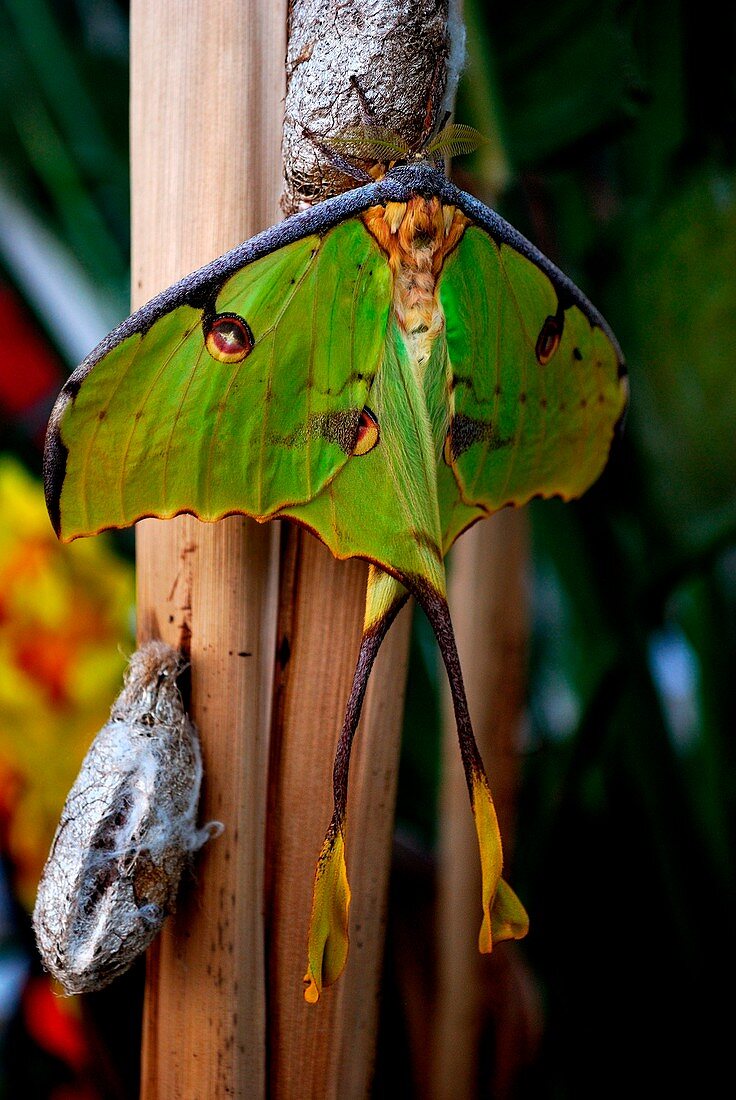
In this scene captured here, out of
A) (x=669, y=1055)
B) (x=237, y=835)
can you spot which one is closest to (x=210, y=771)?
(x=237, y=835)

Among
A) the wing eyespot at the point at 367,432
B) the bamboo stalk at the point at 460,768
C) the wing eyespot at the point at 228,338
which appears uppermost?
the wing eyespot at the point at 228,338

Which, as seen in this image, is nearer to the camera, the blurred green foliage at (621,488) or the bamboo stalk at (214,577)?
the bamboo stalk at (214,577)

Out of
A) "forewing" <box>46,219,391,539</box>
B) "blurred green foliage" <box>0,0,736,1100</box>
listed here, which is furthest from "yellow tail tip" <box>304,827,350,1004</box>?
"blurred green foliage" <box>0,0,736,1100</box>

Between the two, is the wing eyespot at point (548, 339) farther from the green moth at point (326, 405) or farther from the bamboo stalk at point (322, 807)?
the bamboo stalk at point (322, 807)

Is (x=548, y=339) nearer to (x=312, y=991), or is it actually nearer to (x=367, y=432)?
(x=367, y=432)

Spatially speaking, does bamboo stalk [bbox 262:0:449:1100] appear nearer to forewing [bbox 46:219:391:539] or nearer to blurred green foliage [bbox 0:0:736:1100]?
forewing [bbox 46:219:391:539]

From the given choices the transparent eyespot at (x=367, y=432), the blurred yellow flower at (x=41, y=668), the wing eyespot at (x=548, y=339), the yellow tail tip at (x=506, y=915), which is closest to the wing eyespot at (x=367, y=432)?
the transparent eyespot at (x=367, y=432)

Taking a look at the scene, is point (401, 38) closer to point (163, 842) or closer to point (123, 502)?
point (123, 502)

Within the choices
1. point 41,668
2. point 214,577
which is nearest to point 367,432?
point 214,577

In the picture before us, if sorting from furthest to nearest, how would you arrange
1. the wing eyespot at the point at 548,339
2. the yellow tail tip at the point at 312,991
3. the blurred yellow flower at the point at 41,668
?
1. the blurred yellow flower at the point at 41,668
2. the wing eyespot at the point at 548,339
3. the yellow tail tip at the point at 312,991
